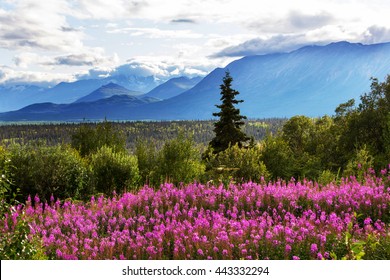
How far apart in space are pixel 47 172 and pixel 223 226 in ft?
32.9

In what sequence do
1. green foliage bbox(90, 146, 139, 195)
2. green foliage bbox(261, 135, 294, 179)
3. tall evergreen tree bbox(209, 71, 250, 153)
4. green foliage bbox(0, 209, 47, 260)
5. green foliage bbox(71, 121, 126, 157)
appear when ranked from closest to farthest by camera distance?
1. green foliage bbox(0, 209, 47, 260)
2. green foliage bbox(90, 146, 139, 195)
3. green foliage bbox(261, 135, 294, 179)
4. green foliage bbox(71, 121, 126, 157)
5. tall evergreen tree bbox(209, 71, 250, 153)

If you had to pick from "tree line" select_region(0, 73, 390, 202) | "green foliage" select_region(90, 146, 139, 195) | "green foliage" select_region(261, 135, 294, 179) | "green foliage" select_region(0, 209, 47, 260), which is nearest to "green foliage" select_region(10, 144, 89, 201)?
"tree line" select_region(0, 73, 390, 202)

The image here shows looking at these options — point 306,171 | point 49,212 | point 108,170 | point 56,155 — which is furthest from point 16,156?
point 306,171

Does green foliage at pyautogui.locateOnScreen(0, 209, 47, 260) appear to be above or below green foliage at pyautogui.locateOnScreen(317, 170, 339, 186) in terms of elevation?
above

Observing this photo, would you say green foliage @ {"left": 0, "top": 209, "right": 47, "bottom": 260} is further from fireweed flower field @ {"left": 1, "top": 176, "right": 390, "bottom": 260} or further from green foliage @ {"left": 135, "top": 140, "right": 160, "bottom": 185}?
green foliage @ {"left": 135, "top": 140, "right": 160, "bottom": 185}

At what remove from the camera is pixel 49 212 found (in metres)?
11.5

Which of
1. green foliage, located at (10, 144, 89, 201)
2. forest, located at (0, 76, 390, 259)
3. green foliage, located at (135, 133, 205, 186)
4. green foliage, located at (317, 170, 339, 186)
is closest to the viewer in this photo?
forest, located at (0, 76, 390, 259)

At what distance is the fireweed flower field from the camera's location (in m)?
7.70

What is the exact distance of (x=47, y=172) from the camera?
17156mm

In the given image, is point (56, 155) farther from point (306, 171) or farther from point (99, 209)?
point (306, 171)

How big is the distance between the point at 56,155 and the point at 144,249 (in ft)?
34.8

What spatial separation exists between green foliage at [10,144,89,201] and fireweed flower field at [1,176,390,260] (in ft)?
17.6
